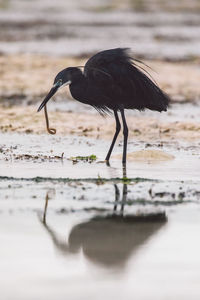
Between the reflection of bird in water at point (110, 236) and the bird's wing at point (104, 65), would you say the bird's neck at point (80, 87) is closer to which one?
the bird's wing at point (104, 65)

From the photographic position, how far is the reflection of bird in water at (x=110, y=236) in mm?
6273

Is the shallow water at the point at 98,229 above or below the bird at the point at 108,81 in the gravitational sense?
below

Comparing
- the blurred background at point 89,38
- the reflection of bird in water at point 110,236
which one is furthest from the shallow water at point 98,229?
the blurred background at point 89,38

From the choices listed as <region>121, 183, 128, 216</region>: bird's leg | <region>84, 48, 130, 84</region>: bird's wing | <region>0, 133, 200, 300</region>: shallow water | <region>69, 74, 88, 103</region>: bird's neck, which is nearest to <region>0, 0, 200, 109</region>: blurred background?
<region>69, 74, 88, 103</region>: bird's neck

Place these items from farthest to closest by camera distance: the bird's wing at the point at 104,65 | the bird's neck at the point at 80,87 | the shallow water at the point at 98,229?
1. the bird's neck at the point at 80,87
2. the bird's wing at the point at 104,65
3. the shallow water at the point at 98,229

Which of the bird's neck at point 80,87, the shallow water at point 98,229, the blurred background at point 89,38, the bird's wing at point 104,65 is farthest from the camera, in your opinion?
the blurred background at point 89,38

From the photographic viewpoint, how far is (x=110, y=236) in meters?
6.79

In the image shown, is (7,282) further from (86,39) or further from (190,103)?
(86,39)

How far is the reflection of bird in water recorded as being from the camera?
20.6 ft

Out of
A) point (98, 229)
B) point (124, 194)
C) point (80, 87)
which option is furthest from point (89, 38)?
point (98, 229)

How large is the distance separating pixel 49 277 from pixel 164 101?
5495mm

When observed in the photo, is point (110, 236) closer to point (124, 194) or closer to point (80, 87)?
point (124, 194)

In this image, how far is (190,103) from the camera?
16.3 m

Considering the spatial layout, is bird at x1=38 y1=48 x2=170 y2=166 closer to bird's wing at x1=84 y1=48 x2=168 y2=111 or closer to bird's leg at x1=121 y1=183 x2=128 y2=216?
bird's wing at x1=84 y1=48 x2=168 y2=111
